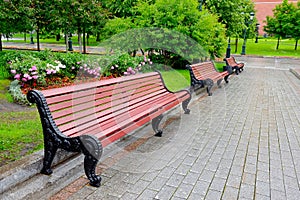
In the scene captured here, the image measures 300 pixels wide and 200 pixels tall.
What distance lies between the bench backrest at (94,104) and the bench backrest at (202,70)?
3.23m

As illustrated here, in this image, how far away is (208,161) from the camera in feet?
12.2

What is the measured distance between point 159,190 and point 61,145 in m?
1.10

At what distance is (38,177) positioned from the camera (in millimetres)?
3059

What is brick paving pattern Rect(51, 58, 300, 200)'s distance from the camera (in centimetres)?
295

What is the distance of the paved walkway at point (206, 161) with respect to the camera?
2943 millimetres

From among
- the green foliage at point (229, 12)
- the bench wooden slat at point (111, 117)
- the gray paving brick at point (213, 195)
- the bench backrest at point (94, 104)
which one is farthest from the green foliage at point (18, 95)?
the green foliage at point (229, 12)

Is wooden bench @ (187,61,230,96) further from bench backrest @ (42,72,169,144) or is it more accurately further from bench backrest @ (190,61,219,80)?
bench backrest @ (42,72,169,144)

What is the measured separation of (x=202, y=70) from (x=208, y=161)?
4.88 meters

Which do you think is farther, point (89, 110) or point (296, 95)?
point (296, 95)

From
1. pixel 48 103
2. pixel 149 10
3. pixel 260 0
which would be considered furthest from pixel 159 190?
pixel 260 0

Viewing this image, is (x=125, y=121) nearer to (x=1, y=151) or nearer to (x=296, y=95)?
(x=1, y=151)

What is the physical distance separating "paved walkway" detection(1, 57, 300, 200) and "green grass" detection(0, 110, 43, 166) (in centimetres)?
87

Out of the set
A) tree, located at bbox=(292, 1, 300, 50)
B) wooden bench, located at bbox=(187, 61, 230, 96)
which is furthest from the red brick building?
wooden bench, located at bbox=(187, 61, 230, 96)

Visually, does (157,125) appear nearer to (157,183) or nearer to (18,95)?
(157,183)
